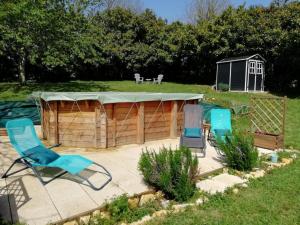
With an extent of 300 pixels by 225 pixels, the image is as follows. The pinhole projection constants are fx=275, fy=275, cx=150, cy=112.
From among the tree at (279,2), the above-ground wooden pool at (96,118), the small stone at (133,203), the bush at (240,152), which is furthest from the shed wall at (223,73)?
the small stone at (133,203)

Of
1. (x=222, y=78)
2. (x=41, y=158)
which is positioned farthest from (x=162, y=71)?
(x=41, y=158)

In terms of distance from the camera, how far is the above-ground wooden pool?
23.9 feet

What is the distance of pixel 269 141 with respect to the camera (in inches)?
306

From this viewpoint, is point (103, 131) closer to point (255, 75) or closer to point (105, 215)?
point (105, 215)

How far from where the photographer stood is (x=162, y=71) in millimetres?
29203

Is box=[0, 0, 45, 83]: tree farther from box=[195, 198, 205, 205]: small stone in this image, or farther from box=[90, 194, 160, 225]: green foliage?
box=[195, 198, 205, 205]: small stone

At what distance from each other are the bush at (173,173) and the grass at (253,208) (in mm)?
382

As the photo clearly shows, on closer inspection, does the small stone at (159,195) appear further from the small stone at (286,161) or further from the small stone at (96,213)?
the small stone at (286,161)

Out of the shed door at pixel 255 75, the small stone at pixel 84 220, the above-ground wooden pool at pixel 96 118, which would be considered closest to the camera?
the small stone at pixel 84 220

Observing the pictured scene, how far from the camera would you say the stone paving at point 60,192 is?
381 centimetres

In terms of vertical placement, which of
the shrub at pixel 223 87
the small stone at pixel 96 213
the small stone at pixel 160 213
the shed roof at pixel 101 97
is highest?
the shrub at pixel 223 87

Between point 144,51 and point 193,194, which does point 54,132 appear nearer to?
point 193,194

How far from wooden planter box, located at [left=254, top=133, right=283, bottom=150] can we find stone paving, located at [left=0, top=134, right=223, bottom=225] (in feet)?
7.40

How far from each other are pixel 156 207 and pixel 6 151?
4.47 meters
